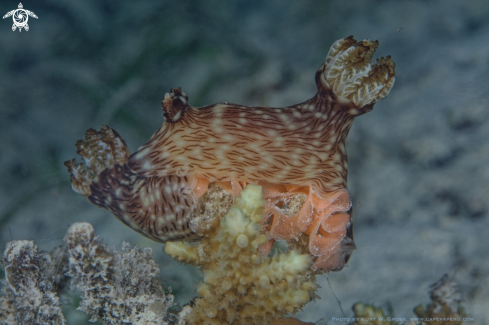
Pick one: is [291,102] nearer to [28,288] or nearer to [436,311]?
[436,311]

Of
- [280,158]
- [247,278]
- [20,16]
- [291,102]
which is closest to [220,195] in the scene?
[280,158]

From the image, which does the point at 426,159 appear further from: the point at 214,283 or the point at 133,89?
the point at 133,89

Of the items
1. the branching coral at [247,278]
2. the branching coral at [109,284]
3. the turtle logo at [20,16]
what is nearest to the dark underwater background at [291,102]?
the turtle logo at [20,16]

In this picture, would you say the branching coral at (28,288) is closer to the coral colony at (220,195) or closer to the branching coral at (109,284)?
the coral colony at (220,195)

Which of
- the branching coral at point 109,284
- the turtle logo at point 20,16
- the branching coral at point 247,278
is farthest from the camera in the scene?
the turtle logo at point 20,16

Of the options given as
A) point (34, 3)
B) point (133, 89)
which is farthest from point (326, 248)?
point (34, 3)

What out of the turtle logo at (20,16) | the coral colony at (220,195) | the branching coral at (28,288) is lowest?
the branching coral at (28,288)

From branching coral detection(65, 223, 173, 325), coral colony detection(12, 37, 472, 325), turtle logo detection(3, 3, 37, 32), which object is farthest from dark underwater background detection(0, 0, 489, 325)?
branching coral detection(65, 223, 173, 325)
